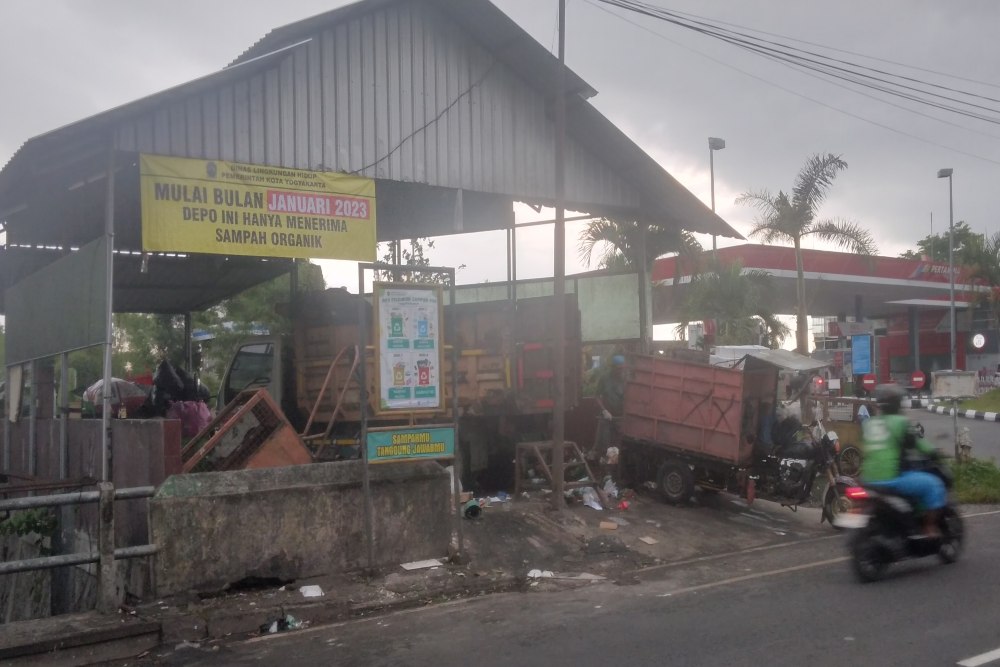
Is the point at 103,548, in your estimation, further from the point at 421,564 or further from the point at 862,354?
the point at 862,354

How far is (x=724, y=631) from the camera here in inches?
273

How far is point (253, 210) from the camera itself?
1079cm

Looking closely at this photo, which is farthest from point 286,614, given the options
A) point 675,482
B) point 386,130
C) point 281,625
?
point 675,482

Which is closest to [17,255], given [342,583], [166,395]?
[166,395]

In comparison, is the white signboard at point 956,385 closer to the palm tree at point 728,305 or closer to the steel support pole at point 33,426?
the palm tree at point 728,305

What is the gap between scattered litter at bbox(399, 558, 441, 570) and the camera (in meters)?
9.52

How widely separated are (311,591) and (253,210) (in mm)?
4554

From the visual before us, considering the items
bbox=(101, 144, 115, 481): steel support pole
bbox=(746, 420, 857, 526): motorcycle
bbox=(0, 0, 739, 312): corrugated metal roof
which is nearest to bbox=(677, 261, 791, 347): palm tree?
bbox=(0, 0, 739, 312): corrugated metal roof

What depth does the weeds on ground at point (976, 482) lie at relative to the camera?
14.7 meters

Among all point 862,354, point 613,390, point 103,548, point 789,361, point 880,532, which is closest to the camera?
point 103,548

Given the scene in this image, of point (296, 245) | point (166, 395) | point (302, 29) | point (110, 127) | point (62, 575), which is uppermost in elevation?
point (302, 29)

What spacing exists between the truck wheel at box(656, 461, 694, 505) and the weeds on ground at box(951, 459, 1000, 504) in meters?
5.04

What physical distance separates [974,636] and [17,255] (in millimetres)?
15322

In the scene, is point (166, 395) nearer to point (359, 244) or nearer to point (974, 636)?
point (359, 244)
